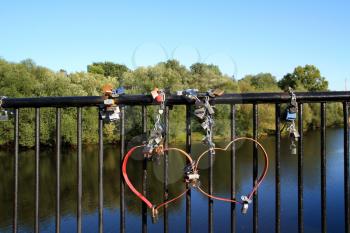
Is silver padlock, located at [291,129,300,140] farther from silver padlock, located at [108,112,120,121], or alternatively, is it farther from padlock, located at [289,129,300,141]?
silver padlock, located at [108,112,120,121]

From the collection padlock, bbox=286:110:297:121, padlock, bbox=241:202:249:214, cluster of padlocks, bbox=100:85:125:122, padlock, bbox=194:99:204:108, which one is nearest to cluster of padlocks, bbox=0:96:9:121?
cluster of padlocks, bbox=100:85:125:122

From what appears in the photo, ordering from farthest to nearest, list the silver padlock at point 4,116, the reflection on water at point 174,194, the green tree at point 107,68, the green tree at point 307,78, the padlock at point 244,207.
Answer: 1. the green tree at point 307,78
2. the green tree at point 107,68
3. the reflection on water at point 174,194
4. the silver padlock at point 4,116
5. the padlock at point 244,207

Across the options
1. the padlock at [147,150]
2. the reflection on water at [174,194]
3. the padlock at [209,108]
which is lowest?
the reflection on water at [174,194]

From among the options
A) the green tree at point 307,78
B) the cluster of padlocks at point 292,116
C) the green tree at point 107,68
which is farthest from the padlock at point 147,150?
the green tree at point 307,78

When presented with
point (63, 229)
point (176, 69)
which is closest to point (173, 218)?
point (63, 229)

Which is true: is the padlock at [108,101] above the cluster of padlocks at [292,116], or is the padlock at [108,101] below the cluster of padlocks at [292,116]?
above

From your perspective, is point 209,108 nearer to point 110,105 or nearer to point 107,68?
point 110,105

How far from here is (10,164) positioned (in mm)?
30953

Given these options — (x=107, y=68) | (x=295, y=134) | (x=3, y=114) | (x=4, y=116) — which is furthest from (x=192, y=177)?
(x=107, y=68)

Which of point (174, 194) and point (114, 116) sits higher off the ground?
point (114, 116)

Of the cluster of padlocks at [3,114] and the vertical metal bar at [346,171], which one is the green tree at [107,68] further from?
the vertical metal bar at [346,171]

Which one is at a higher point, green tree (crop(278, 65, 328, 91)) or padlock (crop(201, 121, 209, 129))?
green tree (crop(278, 65, 328, 91))

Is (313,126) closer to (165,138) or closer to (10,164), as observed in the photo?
(10,164)

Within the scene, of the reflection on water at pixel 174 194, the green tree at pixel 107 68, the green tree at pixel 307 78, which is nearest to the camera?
the reflection on water at pixel 174 194
